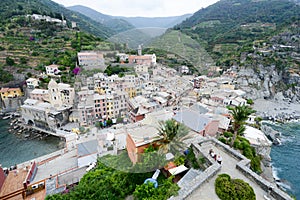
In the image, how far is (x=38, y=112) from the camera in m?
24.9

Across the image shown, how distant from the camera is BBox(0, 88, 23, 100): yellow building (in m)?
31.3

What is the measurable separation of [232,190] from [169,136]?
271 cm

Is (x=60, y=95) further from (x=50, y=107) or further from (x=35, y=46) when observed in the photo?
(x=35, y=46)

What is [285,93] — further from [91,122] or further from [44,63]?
[44,63]

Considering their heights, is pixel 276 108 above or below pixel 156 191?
below

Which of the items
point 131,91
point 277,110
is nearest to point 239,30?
point 277,110

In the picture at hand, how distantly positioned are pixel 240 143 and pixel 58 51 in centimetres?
4644

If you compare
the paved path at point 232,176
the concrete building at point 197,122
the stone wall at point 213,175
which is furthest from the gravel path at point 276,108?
the stone wall at point 213,175

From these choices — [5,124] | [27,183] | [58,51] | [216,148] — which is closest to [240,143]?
[216,148]

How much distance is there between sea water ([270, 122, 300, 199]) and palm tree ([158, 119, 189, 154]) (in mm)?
Result: 13256

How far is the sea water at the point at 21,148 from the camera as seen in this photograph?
19.0 meters

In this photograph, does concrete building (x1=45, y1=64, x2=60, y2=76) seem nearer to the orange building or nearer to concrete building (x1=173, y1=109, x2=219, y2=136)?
concrete building (x1=173, y1=109, x2=219, y2=136)

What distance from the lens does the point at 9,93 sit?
31.9 metres

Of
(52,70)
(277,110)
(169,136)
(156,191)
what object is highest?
(52,70)
